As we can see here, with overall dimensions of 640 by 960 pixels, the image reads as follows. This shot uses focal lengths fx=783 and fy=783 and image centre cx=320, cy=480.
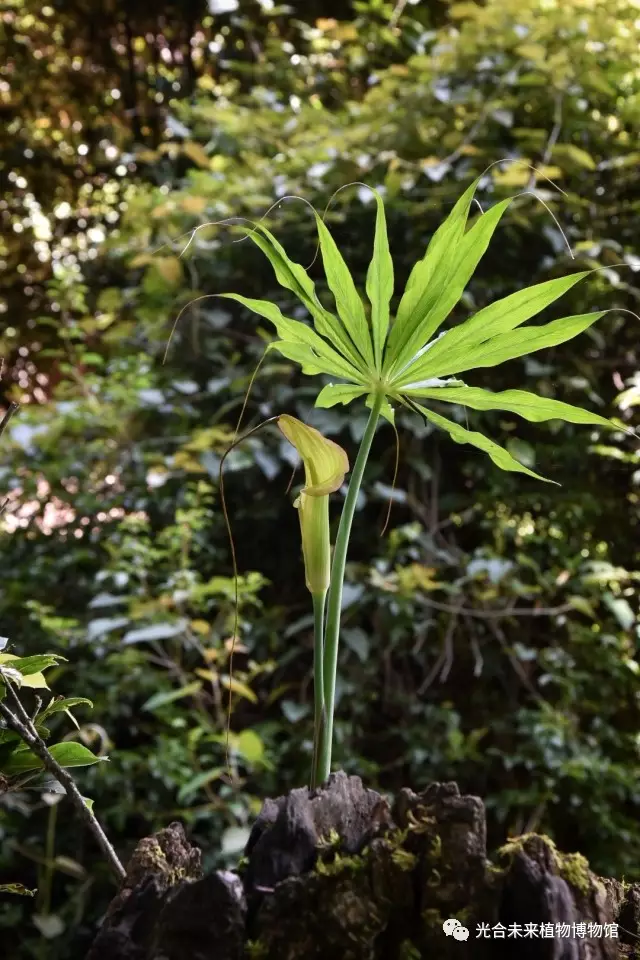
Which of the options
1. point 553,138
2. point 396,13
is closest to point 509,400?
point 553,138

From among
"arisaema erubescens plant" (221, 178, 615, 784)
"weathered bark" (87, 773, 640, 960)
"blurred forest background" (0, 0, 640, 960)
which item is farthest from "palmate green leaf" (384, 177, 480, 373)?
"blurred forest background" (0, 0, 640, 960)

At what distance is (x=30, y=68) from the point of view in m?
2.13

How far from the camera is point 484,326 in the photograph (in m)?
0.48

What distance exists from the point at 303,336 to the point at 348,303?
0.04 meters

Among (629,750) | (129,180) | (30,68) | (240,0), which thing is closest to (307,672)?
(629,750)

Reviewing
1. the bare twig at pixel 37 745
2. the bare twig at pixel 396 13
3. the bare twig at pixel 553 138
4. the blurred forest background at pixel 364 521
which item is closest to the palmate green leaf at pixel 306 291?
the bare twig at pixel 37 745

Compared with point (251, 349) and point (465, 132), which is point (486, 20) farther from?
point (251, 349)

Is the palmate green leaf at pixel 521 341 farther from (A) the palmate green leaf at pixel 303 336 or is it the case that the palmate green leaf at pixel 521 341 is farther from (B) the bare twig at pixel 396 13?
(B) the bare twig at pixel 396 13

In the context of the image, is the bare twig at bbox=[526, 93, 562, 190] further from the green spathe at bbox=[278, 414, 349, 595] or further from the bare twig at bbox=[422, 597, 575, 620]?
the green spathe at bbox=[278, 414, 349, 595]

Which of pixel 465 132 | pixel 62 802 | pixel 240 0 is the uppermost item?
pixel 240 0

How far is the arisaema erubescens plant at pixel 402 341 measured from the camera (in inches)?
18.8

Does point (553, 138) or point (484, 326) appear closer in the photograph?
point (484, 326)

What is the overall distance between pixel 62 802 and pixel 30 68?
1.90m

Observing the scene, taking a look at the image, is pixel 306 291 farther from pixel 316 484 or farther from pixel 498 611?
pixel 498 611
